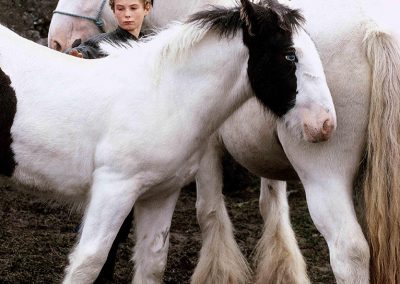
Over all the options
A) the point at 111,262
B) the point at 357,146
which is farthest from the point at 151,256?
the point at 357,146

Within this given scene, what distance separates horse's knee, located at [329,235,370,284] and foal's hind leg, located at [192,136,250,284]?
1.32m

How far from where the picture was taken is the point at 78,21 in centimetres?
547

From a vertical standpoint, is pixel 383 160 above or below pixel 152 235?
above

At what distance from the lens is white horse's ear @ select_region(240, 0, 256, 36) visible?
4020 mm

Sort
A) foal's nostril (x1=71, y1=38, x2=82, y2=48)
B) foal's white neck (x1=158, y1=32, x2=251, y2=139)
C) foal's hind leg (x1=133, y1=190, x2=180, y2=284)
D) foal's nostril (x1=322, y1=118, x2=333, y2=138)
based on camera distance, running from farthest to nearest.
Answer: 1. foal's nostril (x1=71, y1=38, x2=82, y2=48)
2. foal's hind leg (x1=133, y1=190, x2=180, y2=284)
3. foal's white neck (x1=158, y1=32, x2=251, y2=139)
4. foal's nostril (x1=322, y1=118, x2=333, y2=138)

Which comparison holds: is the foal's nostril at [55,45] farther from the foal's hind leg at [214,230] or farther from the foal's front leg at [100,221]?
the foal's front leg at [100,221]

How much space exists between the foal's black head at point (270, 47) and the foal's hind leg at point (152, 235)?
0.72 metres

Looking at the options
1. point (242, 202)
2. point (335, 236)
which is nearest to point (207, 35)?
point (335, 236)

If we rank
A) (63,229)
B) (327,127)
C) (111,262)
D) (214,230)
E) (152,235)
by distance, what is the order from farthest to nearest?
(63,229), (214,230), (111,262), (152,235), (327,127)

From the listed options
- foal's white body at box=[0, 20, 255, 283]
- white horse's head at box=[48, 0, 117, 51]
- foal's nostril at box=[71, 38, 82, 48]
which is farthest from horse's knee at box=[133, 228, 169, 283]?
white horse's head at box=[48, 0, 117, 51]

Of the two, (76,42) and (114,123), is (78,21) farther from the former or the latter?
(114,123)

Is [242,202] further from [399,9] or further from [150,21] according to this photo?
[399,9]

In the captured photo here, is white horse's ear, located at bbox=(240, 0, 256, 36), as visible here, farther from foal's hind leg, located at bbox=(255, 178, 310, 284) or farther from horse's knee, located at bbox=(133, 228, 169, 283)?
foal's hind leg, located at bbox=(255, 178, 310, 284)

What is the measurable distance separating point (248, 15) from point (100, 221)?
1139 millimetres
